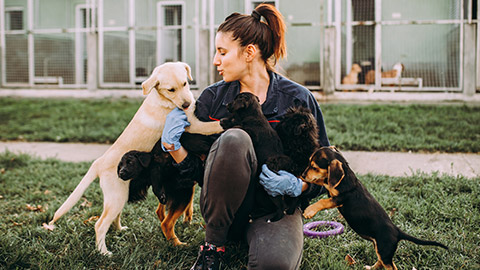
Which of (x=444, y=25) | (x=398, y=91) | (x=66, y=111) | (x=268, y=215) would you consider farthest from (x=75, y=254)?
(x=444, y=25)

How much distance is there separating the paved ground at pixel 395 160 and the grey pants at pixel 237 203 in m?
3.16

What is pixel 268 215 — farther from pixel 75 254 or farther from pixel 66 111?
pixel 66 111

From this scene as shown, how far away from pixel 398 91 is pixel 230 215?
30.5 ft

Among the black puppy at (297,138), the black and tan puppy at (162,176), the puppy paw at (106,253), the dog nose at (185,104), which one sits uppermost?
the dog nose at (185,104)

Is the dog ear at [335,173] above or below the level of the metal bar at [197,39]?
below

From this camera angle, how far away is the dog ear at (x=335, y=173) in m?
2.63

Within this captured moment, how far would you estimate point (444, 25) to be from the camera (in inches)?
426

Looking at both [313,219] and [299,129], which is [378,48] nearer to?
[313,219]

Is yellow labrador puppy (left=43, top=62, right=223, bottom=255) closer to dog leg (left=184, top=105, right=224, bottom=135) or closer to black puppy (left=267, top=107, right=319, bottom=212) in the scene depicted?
dog leg (left=184, top=105, right=224, bottom=135)

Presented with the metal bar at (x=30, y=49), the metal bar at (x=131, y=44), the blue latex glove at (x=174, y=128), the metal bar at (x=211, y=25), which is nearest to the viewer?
the blue latex glove at (x=174, y=128)

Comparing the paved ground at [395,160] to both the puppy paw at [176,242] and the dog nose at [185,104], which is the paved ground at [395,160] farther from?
the dog nose at [185,104]

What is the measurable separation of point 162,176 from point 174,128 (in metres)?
0.41

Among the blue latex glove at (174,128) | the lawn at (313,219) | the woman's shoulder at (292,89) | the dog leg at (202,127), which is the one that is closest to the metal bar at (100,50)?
the lawn at (313,219)

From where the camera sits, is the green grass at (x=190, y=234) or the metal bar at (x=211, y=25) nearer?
the green grass at (x=190, y=234)
